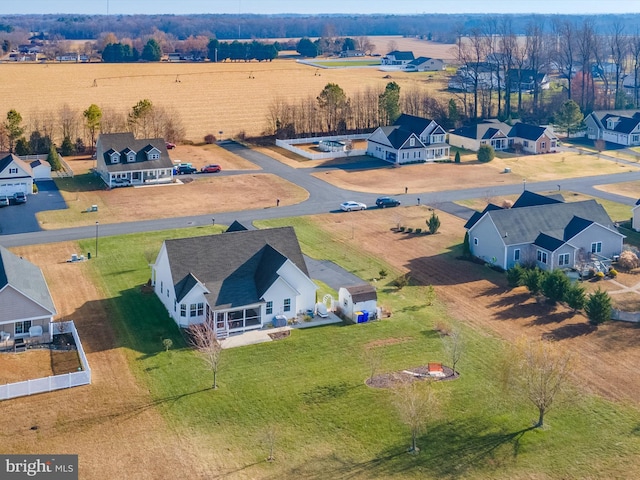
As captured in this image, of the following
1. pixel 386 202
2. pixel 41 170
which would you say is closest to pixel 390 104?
pixel 386 202

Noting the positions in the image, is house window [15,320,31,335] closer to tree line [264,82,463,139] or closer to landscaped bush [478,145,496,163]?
landscaped bush [478,145,496,163]

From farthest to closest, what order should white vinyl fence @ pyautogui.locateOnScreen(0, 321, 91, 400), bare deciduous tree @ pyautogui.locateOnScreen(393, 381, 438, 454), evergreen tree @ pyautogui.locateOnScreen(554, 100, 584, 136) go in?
1. evergreen tree @ pyautogui.locateOnScreen(554, 100, 584, 136)
2. white vinyl fence @ pyautogui.locateOnScreen(0, 321, 91, 400)
3. bare deciduous tree @ pyautogui.locateOnScreen(393, 381, 438, 454)

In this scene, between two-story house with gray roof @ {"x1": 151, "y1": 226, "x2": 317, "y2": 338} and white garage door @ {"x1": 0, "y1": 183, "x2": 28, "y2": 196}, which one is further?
white garage door @ {"x1": 0, "y1": 183, "x2": 28, "y2": 196}

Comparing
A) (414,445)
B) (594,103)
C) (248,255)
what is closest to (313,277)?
(248,255)

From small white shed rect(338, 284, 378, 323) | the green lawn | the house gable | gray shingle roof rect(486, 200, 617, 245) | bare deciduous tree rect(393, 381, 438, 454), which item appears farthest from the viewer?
the house gable

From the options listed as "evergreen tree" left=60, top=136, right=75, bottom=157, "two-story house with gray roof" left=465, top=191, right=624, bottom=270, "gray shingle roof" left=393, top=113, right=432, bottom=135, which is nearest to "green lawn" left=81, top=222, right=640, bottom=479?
"two-story house with gray roof" left=465, top=191, right=624, bottom=270

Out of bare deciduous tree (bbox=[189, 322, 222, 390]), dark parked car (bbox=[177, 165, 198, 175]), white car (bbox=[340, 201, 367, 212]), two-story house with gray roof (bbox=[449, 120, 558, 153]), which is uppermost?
two-story house with gray roof (bbox=[449, 120, 558, 153])

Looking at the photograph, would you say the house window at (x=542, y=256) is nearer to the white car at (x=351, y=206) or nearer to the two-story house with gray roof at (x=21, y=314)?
the white car at (x=351, y=206)
